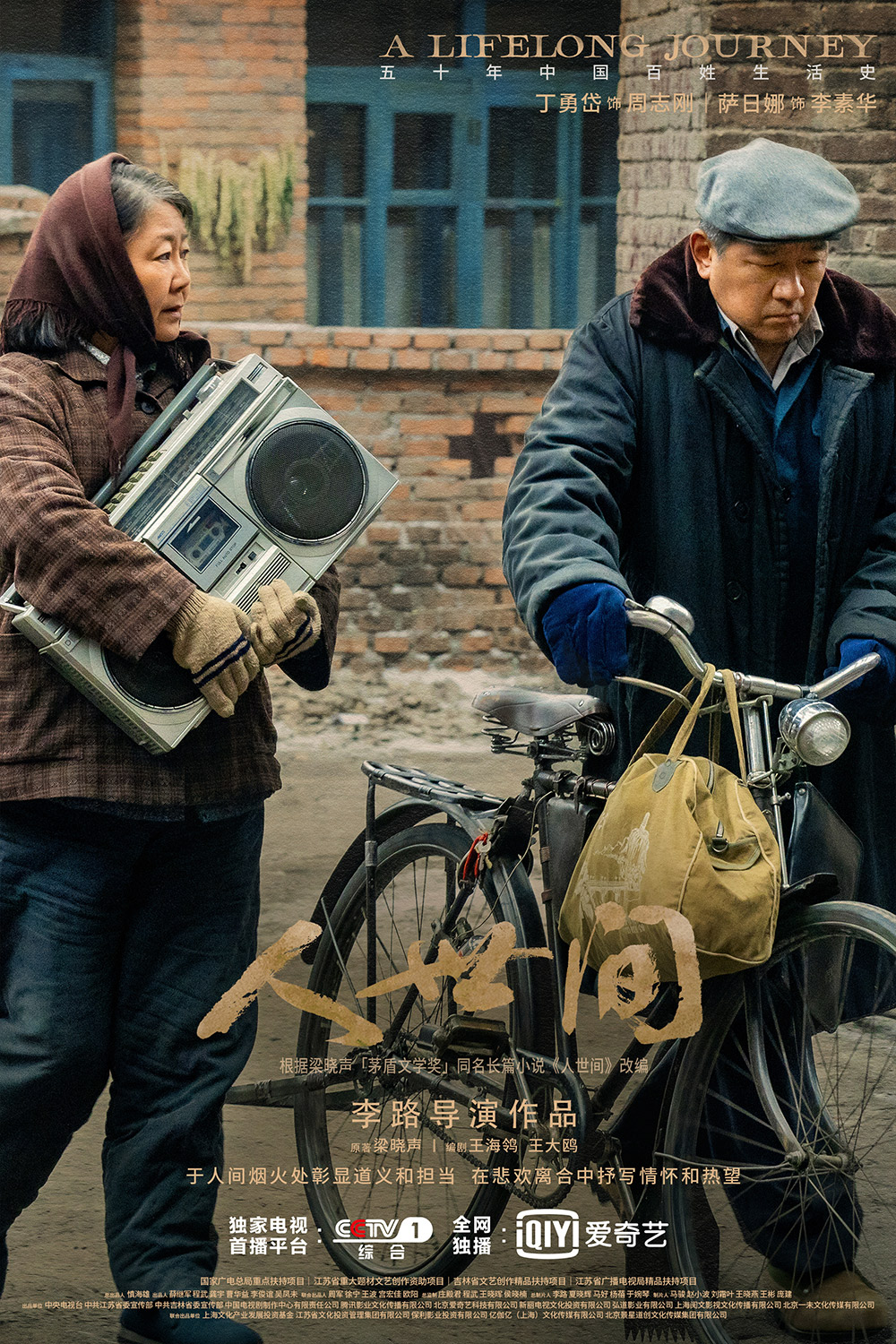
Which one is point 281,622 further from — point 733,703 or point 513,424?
point 513,424

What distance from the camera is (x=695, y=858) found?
2.24 metres

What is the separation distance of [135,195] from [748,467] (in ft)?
3.47

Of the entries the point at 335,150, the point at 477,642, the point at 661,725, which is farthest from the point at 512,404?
the point at 661,725

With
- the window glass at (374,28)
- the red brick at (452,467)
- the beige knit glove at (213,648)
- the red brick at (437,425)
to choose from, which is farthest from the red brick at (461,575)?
the beige knit glove at (213,648)

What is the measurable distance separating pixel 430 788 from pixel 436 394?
11.4ft

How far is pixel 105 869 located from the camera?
2.57 m

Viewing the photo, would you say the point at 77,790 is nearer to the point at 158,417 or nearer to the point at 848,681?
the point at 158,417

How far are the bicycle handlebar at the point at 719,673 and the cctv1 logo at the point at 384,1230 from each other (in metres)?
1.16

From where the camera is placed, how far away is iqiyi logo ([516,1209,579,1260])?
9.21ft

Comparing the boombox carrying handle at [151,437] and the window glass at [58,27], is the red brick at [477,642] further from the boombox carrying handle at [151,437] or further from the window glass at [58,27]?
the boombox carrying handle at [151,437]

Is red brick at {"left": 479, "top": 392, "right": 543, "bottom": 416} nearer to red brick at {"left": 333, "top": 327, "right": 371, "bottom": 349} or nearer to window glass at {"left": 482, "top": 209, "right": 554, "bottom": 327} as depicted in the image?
window glass at {"left": 482, "top": 209, "right": 554, "bottom": 327}

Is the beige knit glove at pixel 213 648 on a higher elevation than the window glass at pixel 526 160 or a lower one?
lower

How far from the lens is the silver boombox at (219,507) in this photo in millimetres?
2477

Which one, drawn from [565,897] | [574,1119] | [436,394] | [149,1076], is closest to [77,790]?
[149,1076]
